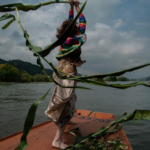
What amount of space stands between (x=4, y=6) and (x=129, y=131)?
323cm

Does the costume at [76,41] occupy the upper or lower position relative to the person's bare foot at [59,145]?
upper

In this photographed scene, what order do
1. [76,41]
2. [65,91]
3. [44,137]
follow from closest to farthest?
[65,91], [76,41], [44,137]

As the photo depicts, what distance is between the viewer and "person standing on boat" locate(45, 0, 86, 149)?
1.34 meters

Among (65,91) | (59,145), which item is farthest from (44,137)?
(65,91)

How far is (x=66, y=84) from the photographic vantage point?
1343mm

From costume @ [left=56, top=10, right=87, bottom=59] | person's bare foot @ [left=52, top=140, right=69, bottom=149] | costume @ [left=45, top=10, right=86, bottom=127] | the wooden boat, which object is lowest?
the wooden boat

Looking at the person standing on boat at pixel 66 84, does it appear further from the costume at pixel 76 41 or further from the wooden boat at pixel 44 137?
the wooden boat at pixel 44 137

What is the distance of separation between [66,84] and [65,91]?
7cm

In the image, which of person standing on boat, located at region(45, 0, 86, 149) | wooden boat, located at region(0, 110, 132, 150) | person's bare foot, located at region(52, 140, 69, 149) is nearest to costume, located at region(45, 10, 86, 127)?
person standing on boat, located at region(45, 0, 86, 149)

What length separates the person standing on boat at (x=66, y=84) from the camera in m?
1.34

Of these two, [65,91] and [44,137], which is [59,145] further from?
[65,91]

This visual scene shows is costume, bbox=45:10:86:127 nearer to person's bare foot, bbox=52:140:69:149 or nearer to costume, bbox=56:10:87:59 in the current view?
costume, bbox=56:10:87:59

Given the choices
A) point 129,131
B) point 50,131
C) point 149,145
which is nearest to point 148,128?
point 129,131

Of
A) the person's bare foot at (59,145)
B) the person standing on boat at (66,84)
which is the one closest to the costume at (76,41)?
the person standing on boat at (66,84)
